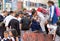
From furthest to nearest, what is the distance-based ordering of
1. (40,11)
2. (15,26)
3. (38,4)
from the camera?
(38,4) → (40,11) → (15,26)

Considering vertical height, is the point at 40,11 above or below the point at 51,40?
above

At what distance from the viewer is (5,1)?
11.0 metres

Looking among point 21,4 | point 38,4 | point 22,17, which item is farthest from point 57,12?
point 21,4

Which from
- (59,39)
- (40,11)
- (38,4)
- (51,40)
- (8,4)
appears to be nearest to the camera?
(59,39)

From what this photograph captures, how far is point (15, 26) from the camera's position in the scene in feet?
20.1

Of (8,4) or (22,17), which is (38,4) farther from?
(22,17)

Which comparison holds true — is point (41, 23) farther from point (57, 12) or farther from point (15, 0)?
point (15, 0)

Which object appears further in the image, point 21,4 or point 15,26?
point 21,4

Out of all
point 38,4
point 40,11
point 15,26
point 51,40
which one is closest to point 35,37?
point 51,40

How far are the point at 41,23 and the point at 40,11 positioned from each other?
388 millimetres

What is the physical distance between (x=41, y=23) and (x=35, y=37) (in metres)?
0.95

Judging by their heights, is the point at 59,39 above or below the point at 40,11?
below

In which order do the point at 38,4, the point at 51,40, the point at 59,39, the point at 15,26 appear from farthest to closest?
the point at 38,4 < the point at 15,26 < the point at 51,40 < the point at 59,39

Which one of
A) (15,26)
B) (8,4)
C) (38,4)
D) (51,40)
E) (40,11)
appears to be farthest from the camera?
(8,4)
